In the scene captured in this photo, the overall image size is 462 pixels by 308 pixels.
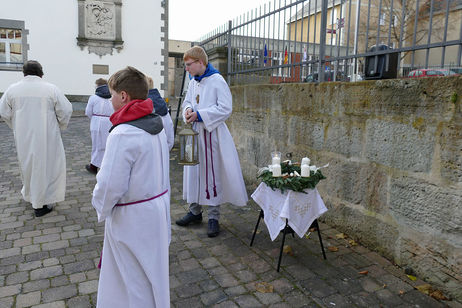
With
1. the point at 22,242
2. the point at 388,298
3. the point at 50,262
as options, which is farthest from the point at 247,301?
the point at 22,242

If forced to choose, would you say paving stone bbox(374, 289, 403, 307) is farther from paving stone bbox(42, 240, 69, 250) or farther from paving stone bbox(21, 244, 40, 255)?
paving stone bbox(21, 244, 40, 255)

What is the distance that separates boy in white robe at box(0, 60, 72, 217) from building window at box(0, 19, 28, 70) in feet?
49.6

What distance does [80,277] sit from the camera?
3.29 m

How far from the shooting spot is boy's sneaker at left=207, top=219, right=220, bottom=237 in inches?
165

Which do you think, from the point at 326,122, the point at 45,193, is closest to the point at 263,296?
the point at 326,122

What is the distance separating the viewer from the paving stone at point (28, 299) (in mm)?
2881

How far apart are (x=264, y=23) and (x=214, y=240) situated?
11.2 ft

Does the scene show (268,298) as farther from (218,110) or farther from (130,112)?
(218,110)

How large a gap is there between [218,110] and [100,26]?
55.1 feet

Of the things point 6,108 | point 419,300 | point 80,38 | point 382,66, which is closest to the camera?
point 419,300

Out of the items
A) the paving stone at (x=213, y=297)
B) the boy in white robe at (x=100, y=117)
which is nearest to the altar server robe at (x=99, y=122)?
the boy in white robe at (x=100, y=117)

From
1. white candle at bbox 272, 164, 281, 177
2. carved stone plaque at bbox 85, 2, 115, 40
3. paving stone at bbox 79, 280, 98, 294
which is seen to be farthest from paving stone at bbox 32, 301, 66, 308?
carved stone plaque at bbox 85, 2, 115, 40

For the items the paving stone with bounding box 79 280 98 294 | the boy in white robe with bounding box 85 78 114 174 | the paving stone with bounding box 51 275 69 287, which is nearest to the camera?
the paving stone with bounding box 79 280 98 294

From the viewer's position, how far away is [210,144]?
4266mm
